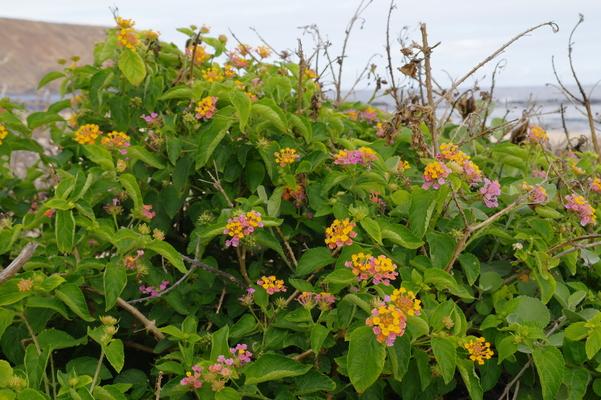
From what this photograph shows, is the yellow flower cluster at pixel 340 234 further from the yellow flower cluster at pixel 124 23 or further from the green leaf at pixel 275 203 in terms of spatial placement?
the yellow flower cluster at pixel 124 23

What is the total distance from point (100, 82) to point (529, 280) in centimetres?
155

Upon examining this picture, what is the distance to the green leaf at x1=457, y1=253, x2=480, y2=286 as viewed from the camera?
1.85 m

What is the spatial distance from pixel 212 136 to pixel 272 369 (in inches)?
28.0

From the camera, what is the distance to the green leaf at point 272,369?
1615mm

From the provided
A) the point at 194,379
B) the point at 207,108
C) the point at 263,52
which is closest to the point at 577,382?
the point at 194,379

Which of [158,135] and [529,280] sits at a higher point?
[158,135]

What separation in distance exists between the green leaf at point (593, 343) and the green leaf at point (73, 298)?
128 centimetres

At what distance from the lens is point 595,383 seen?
181 cm

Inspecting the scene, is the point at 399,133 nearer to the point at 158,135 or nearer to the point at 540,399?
the point at 158,135

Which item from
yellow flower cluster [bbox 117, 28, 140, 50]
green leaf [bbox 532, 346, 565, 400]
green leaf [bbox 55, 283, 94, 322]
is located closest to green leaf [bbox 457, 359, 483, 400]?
green leaf [bbox 532, 346, 565, 400]

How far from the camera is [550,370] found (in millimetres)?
1684

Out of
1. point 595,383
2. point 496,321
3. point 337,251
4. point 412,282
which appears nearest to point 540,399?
point 595,383

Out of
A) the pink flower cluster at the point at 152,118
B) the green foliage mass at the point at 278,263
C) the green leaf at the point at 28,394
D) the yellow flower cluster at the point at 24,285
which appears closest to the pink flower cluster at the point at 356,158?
the green foliage mass at the point at 278,263

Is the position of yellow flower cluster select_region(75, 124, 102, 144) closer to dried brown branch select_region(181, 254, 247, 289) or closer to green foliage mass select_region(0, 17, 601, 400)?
green foliage mass select_region(0, 17, 601, 400)
